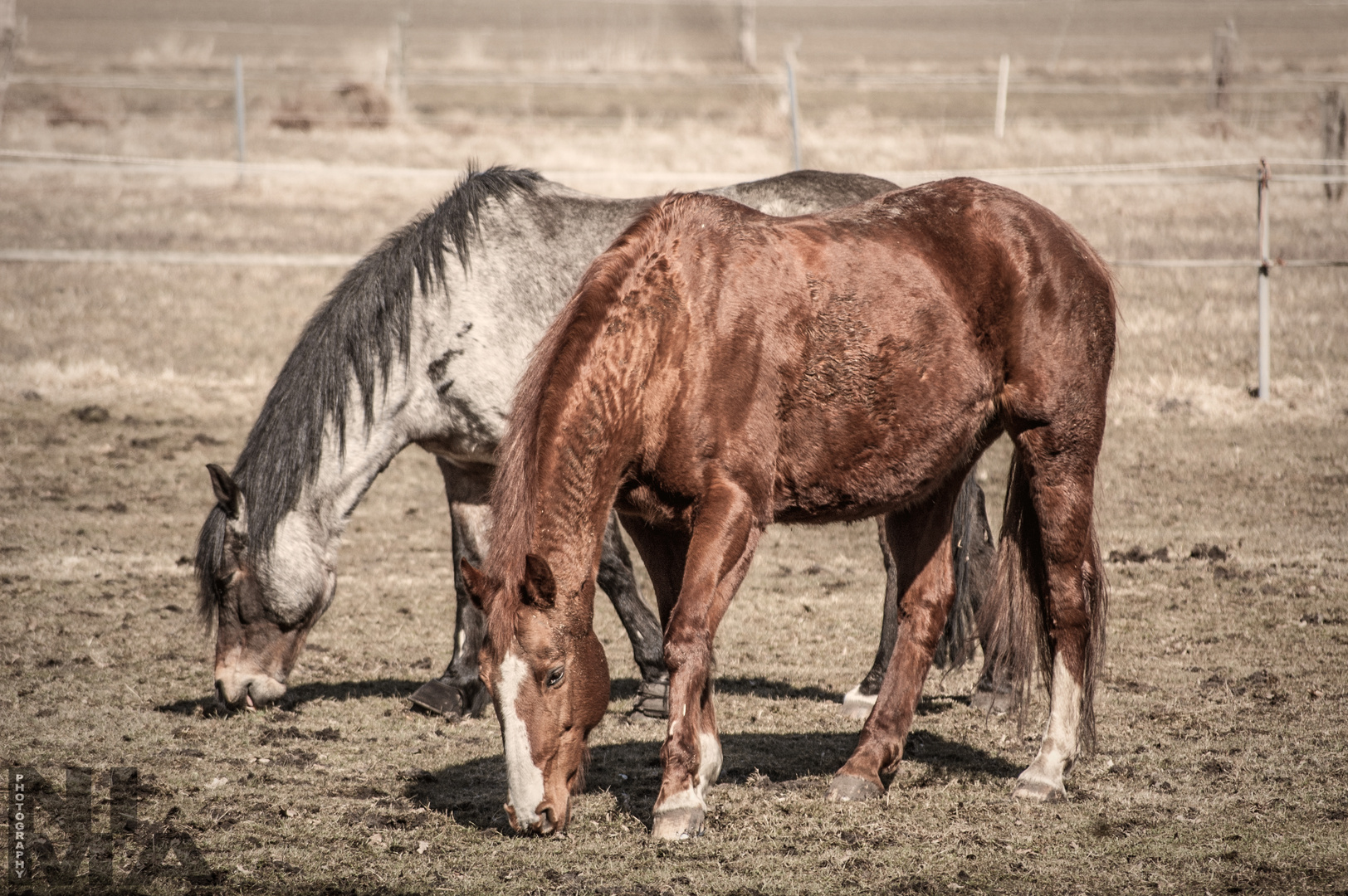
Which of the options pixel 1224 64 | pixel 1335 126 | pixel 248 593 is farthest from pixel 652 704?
pixel 1224 64

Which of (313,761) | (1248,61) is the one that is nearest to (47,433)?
(313,761)

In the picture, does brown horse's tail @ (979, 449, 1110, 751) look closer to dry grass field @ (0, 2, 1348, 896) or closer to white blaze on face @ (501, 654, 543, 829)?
dry grass field @ (0, 2, 1348, 896)

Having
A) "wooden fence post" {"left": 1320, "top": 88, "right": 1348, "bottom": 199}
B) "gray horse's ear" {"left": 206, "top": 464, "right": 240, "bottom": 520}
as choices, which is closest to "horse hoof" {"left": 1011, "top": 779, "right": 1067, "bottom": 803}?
"gray horse's ear" {"left": 206, "top": 464, "right": 240, "bottom": 520}

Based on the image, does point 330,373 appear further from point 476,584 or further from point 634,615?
point 476,584

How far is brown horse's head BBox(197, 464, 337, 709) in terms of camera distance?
4715 mm

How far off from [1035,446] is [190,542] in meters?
5.17

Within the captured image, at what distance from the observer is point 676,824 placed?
11.5 feet

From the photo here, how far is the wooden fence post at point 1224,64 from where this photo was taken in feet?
59.0

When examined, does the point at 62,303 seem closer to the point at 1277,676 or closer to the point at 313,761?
the point at 313,761

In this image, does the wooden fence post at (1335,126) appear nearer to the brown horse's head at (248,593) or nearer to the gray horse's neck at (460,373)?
the gray horse's neck at (460,373)

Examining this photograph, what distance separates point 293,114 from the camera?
1855 centimetres

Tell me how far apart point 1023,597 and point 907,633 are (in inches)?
16.6

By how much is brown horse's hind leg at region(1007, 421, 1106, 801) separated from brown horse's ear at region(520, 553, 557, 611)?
1756 mm

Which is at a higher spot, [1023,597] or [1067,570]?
[1067,570]
